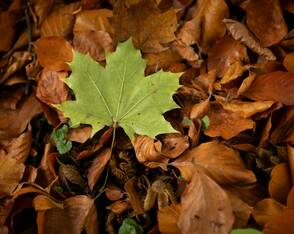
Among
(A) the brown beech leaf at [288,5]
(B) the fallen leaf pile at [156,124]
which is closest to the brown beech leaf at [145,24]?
(B) the fallen leaf pile at [156,124]

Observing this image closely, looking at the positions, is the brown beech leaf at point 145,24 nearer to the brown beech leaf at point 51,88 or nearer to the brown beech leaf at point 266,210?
the brown beech leaf at point 51,88

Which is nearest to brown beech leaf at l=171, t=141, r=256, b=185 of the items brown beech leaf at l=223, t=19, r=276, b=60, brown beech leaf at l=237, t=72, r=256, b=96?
brown beech leaf at l=237, t=72, r=256, b=96

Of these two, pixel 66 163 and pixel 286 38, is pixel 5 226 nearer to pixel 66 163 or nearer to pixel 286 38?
pixel 66 163

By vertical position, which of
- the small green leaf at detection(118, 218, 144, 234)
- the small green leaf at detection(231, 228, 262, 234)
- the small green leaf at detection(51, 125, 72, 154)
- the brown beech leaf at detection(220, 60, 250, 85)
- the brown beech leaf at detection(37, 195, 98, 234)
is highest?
the brown beech leaf at detection(220, 60, 250, 85)

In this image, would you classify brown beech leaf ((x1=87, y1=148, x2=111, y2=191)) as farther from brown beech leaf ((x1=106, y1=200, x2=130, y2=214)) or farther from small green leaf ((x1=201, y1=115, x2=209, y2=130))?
small green leaf ((x1=201, y1=115, x2=209, y2=130))

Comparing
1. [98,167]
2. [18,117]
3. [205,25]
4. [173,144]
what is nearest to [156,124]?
[173,144]

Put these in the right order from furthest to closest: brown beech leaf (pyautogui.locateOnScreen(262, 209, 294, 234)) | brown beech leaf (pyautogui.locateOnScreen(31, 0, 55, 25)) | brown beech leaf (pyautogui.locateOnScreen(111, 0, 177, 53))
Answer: brown beech leaf (pyautogui.locateOnScreen(31, 0, 55, 25)) → brown beech leaf (pyautogui.locateOnScreen(111, 0, 177, 53)) → brown beech leaf (pyautogui.locateOnScreen(262, 209, 294, 234))

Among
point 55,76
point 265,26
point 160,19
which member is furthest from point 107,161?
point 265,26

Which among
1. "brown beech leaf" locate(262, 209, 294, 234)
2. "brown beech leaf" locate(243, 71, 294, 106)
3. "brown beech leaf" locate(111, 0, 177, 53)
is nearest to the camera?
"brown beech leaf" locate(262, 209, 294, 234)
